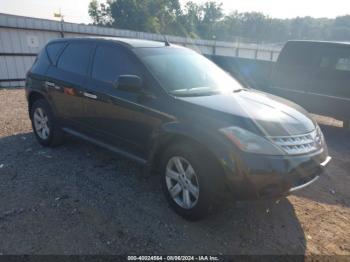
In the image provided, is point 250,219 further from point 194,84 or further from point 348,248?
point 194,84

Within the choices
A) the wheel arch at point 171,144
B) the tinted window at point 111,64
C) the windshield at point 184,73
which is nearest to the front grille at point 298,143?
the wheel arch at point 171,144

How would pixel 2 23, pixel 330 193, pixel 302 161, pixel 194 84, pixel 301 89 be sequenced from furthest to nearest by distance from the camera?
pixel 2 23 < pixel 301 89 < pixel 330 193 < pixel 194 84 < pixel 302 161

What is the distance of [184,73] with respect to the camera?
3998 millimetres

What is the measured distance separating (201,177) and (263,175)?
0.59 metres

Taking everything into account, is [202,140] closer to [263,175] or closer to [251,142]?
[251,142]

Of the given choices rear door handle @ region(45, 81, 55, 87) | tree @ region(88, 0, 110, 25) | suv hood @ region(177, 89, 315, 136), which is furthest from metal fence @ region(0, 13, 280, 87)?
tree @ region(88, 0, 110, 25)

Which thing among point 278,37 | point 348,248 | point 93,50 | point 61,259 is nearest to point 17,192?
point 61,259

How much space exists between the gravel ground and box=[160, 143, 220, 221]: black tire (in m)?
0.16

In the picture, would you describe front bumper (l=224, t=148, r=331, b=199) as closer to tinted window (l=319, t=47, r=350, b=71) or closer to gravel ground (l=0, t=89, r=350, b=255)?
gravel ground (l=0, t=89, r=350, b=255)

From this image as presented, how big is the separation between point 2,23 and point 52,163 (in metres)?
9.22

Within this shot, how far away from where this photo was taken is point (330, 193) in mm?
4227

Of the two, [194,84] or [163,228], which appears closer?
[163,228]

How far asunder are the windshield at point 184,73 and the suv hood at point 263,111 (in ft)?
0.76

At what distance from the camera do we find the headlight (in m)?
2.89
